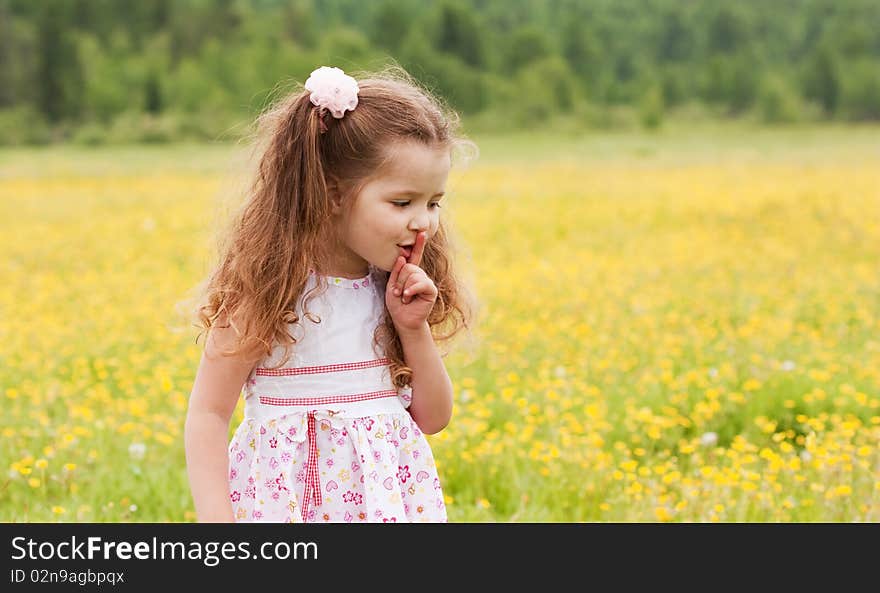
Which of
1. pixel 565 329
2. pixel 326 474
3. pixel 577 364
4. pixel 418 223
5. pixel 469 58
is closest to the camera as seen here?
pixel 418 223

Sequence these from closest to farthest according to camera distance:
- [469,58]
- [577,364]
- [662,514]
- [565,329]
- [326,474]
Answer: [326,474], [662,514], [577,364], [565,329], [469,58]

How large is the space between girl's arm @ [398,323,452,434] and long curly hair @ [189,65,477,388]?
0.13 ft

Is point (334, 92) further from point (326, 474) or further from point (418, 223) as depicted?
point (326, 474)

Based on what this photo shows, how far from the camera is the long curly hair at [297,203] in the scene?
2.87 metres

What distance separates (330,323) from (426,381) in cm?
28

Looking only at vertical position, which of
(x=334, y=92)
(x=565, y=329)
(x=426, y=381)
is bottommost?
(x=426, y=381)

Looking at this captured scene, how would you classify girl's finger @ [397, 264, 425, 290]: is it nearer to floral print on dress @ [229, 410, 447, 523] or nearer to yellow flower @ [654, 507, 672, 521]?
floral print on dress @ [229, 410, 447, 523]

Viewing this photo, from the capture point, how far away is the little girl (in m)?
2.85

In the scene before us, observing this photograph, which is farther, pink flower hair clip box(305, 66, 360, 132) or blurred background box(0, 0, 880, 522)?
blurred background box(0, 0, 880, 522)

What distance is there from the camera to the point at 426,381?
302 cm

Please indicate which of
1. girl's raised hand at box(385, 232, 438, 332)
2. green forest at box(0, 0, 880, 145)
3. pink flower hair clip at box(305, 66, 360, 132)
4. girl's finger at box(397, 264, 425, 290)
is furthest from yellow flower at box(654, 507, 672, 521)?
green forest at box(0, 0, 880, 145)

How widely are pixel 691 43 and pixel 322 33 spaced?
21.6 meters

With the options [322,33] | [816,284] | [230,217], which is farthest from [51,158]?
[322,33]

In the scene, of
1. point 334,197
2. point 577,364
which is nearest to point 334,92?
point 334,197
